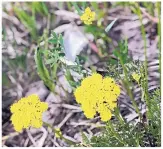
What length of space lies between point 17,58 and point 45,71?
32 cm

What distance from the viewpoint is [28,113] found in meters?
1.23

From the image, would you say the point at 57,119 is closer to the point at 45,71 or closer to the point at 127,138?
the point at 45,71

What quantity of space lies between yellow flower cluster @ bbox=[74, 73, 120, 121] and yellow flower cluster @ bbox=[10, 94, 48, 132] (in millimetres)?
120

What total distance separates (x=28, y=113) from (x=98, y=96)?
0.19 m

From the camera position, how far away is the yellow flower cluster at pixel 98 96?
1.17 m

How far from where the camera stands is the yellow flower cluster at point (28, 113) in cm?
122

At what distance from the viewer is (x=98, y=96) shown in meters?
1.17

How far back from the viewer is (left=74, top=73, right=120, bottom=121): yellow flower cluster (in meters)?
1.17

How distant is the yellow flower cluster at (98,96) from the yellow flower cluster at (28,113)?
12cm

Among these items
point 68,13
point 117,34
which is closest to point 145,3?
point 117,34

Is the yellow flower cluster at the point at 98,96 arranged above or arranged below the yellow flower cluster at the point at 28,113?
above

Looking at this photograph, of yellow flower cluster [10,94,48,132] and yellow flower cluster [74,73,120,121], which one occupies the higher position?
yellow flower cluster [74,73,120,121]

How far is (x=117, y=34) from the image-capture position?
1912 mm

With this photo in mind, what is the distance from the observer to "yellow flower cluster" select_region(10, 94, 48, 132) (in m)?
1.22
